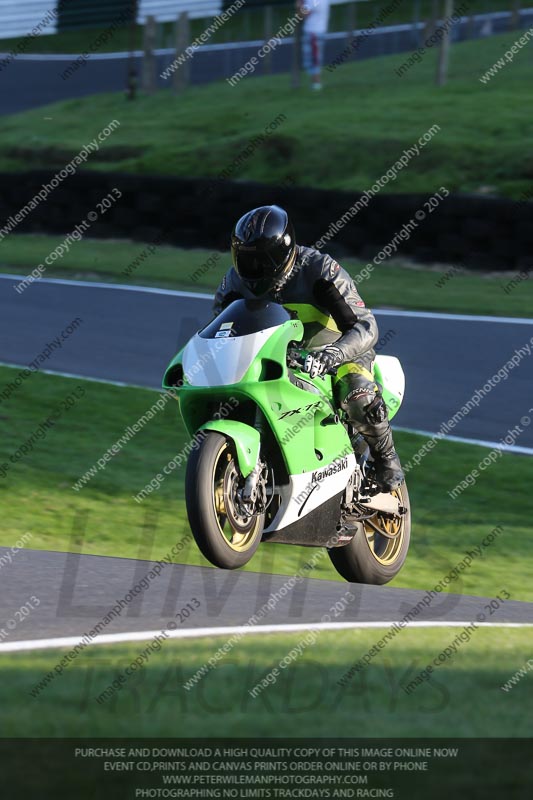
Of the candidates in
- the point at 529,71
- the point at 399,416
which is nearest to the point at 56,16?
the point at 529,71

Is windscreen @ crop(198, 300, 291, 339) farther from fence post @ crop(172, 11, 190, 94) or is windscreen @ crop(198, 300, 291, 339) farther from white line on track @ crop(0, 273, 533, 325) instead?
fence post @ crop(172, 11, 190, 94)

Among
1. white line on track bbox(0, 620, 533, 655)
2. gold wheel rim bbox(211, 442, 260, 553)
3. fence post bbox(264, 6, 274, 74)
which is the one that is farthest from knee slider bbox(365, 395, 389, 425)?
fence post bbox(264, 6, 274, 74)

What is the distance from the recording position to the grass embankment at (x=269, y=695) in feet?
13.5

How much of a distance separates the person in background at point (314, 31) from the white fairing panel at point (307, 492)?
18.7 metres

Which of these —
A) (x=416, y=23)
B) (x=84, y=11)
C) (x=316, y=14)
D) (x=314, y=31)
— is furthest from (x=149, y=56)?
(x=416, y=23)

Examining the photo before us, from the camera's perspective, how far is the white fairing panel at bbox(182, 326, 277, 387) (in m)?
6.00

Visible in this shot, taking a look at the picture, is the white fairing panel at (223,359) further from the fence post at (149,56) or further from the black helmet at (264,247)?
the fence post at (149,56)

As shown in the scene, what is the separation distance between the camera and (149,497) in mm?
9172

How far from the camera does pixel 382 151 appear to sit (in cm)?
1925
